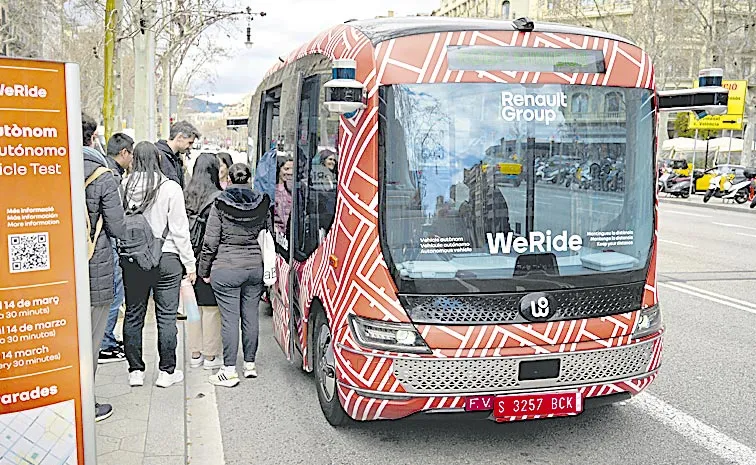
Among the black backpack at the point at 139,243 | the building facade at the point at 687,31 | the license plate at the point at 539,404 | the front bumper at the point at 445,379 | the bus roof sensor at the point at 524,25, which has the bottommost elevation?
the license plate at the point at 539,404

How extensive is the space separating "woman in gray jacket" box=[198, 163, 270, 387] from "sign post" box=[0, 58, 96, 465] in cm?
262

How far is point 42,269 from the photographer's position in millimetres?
3602

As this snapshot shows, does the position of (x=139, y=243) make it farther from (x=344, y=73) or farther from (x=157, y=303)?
(x=344, y=73)

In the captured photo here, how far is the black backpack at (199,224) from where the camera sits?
22.5 feet

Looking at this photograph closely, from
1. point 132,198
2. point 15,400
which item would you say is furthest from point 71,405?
point 132,198

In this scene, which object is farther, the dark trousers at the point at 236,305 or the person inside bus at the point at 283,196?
the person inside bus at the point at 283,196

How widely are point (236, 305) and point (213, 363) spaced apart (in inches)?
33.3

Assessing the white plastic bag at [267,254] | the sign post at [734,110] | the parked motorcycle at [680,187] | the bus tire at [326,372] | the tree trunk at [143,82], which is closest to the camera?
the bus tire at [326,372]

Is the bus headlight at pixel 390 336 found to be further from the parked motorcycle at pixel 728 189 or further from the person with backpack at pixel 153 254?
the parked motorcycle at pixel 728 189

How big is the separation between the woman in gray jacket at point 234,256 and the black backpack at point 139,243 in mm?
534

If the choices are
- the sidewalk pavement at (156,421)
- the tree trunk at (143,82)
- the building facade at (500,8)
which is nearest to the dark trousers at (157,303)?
the sidewalk pavement at (156,421)

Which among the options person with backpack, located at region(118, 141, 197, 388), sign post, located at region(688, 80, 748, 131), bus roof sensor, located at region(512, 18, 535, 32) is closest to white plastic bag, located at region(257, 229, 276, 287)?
person with backpack, located at region(118, 141, 197, 388)

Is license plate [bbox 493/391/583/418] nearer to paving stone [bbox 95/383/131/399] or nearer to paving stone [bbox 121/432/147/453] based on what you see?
paving stone [bbox 121/432/147/453]

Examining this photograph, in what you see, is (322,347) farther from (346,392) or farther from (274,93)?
(274,93)
